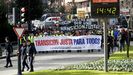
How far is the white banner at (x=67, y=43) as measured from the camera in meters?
44.3

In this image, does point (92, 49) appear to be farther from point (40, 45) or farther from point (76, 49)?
point (40, 45)

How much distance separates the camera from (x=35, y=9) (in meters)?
69.1

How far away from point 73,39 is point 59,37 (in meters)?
1.30

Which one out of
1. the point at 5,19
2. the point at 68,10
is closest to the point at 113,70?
the point at 5,19

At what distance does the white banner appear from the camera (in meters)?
44.3
